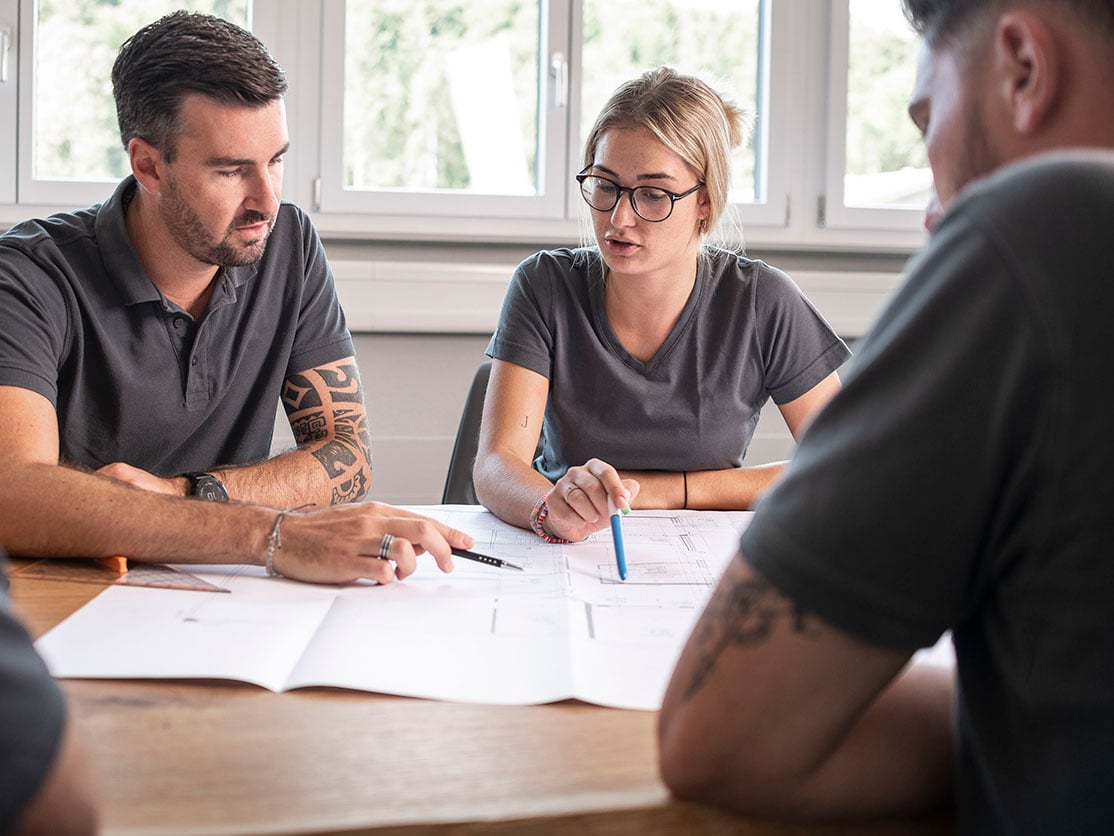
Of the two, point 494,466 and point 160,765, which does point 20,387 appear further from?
point 160,765

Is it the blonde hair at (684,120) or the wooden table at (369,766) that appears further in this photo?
the blonde hair at (684,120)

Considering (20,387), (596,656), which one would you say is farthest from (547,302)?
(596,656)

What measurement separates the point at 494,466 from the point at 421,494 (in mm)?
1269

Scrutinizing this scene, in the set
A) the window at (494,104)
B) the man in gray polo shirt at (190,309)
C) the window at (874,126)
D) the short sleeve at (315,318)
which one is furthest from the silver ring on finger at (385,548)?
the window at (874,126)

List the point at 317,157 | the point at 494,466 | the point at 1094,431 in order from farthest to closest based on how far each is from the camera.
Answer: the point at 317,157 → the point at 494,466 → the point at 1094,431

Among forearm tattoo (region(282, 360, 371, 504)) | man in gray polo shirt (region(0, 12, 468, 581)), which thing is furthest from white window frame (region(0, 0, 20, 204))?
forearm tattoo (region(282, 360, 371, 504))

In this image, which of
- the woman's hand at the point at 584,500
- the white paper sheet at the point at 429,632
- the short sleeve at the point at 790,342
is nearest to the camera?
the white paper sheet at the point at 429,632

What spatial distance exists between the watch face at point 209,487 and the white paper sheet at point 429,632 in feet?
1.24

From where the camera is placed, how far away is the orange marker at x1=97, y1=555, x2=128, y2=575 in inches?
48.4

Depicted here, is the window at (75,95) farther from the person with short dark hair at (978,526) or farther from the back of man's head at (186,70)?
the person with short dark hair at (978,526)

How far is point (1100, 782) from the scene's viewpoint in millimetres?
563

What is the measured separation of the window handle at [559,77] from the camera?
2.98 metres

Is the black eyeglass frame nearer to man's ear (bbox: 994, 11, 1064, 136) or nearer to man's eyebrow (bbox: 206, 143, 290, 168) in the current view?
man's eyebrow (bbox: 206, 143, 290, 168)

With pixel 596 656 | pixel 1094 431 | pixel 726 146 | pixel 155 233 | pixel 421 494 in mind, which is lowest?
pixel 421 494
